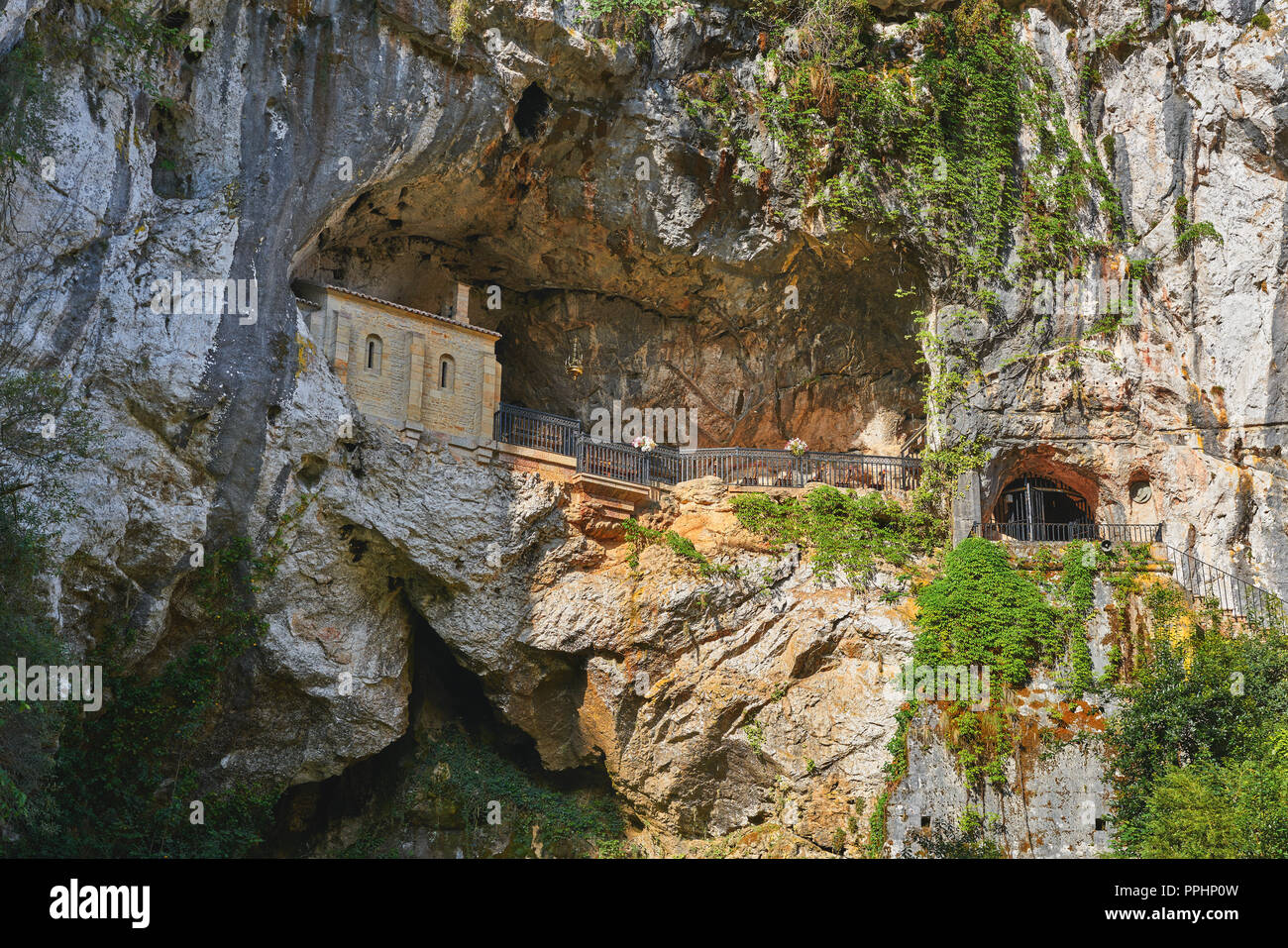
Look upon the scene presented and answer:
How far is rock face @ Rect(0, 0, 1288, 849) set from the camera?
63.1 ft

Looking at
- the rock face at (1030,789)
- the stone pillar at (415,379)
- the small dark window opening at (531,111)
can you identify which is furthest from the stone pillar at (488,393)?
the rock face at (1030,789)

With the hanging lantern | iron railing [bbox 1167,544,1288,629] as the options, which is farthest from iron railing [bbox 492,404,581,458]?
iron railing [bbox 1167,544,1288,629]

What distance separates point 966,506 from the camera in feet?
77.7

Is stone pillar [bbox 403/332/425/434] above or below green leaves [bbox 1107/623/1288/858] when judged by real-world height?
above

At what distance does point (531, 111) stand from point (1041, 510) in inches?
469

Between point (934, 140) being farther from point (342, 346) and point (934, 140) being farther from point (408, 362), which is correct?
point (342, 346)

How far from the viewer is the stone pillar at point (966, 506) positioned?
77.3 feet

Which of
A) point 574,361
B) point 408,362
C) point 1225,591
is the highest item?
point 574,361

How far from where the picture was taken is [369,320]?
22.7 metres

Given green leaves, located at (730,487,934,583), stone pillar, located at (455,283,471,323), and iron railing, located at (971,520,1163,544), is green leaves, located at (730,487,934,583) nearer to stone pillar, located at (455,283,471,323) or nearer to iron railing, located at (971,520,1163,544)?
iron railing, located at (971,520,1163,544)

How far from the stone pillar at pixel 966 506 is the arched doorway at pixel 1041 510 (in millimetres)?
1139

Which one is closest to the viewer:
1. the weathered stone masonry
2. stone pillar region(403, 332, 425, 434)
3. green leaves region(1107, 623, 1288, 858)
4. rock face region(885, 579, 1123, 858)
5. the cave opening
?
green leaves region(1107, 623, 1288, 858)

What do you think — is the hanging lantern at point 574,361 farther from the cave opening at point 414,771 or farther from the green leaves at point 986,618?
the green leaves at point 986,618

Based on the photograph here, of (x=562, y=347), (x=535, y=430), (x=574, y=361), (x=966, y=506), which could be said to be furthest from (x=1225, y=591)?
(x=562, y=347)
